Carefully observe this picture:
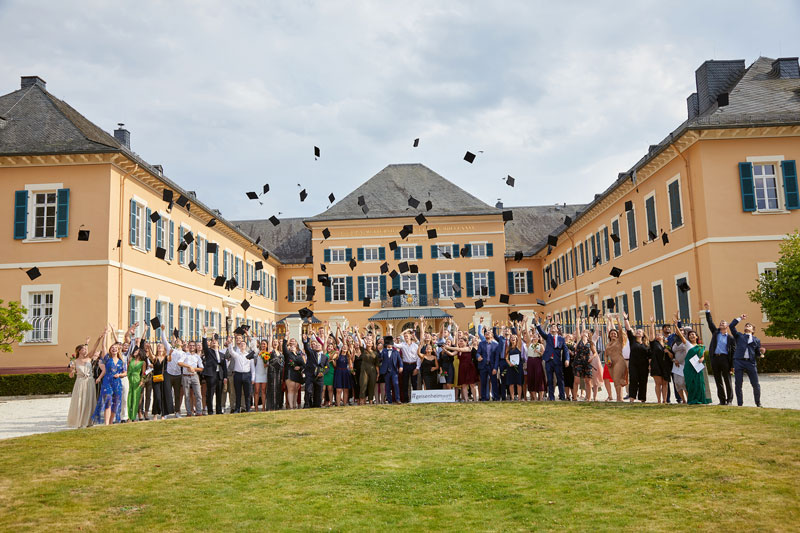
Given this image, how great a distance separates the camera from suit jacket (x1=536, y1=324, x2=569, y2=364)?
1377 centimetres

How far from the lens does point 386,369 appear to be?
48.0 ft

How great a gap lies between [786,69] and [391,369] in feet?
61.9

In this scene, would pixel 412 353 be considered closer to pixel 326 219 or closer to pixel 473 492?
pixel 473 492

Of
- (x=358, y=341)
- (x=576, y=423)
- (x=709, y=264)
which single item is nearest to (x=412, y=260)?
(x=709, y=264)

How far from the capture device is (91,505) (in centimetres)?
667

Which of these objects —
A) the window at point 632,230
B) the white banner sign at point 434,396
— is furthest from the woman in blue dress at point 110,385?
the window at point 632,230

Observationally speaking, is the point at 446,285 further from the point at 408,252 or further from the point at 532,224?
the point at 532,224

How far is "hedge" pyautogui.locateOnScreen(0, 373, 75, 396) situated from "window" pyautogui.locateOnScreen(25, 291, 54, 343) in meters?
1.69

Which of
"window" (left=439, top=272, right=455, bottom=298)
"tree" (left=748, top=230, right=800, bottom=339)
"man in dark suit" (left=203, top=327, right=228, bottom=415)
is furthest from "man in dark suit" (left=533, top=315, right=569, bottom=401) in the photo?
"window" (left=439, top=272, right=455, bottom=298)

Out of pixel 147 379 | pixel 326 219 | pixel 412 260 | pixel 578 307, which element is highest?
pixel 326 219

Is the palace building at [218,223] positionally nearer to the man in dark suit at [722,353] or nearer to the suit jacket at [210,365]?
the suit jacket at [210,365]

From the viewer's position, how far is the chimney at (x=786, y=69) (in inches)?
923

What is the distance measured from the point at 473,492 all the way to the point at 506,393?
26.0 ft

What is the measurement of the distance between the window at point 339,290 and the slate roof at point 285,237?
2.91m
